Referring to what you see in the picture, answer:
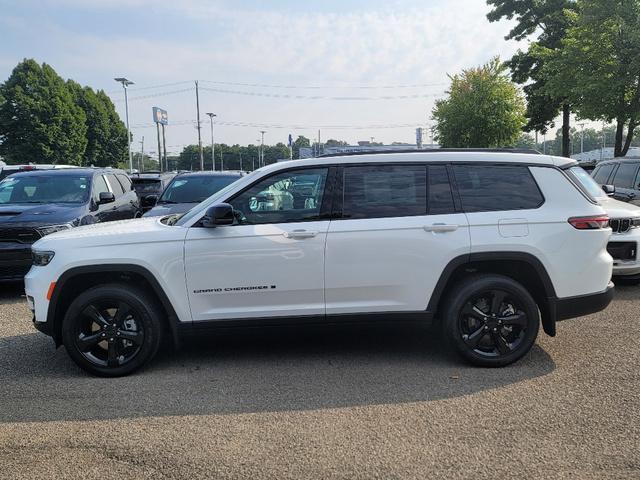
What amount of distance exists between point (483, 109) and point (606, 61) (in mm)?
14220

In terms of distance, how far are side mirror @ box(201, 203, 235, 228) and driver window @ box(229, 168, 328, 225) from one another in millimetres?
130

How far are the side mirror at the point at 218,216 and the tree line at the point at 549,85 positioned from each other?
16625 millimetres

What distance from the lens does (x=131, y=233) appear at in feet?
14.7

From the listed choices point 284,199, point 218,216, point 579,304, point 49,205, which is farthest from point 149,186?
point 579,304

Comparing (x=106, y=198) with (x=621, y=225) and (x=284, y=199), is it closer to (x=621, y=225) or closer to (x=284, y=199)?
Result: (x=284, y=199)

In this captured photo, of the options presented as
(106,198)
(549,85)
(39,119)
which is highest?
(39,119)

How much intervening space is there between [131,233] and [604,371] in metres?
4.10

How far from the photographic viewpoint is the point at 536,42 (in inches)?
1162

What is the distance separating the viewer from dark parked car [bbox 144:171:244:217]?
9455 mm

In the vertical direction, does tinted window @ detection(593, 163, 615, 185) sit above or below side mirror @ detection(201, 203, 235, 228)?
above

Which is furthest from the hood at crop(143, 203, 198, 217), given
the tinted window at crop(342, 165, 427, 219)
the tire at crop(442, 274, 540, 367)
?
the tire at crop(442, 274, 540, 367)

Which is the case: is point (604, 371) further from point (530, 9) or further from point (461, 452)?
point (530, 9)

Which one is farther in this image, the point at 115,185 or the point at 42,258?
the point at 115,185

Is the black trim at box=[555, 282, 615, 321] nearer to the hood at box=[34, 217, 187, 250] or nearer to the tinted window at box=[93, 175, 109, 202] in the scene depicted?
the hood at box=[34, 217, 187, 250]
